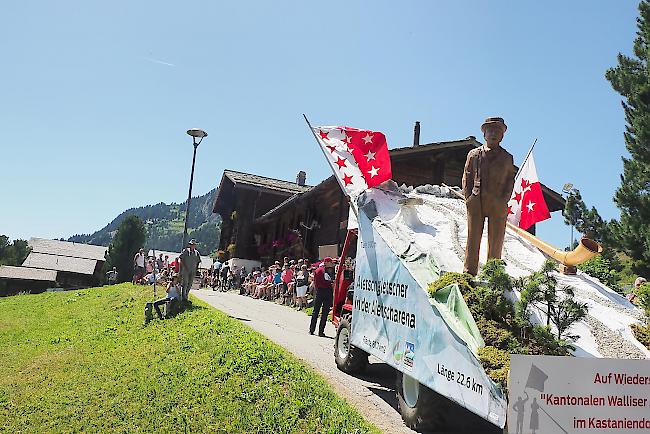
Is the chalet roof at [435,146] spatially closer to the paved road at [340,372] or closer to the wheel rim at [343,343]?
the paved road at [340,372]

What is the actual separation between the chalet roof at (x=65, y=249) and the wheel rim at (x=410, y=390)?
66173 millimetres

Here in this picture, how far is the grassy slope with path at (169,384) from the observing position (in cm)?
657

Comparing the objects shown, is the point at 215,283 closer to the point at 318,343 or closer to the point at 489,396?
the point at 318,343

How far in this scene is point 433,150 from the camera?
20078mm

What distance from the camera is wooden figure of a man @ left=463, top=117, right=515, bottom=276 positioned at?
5.73m

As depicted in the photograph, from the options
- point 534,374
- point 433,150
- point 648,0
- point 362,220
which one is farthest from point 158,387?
point 648,0

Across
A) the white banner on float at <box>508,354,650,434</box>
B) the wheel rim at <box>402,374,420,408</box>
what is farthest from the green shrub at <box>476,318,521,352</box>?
the wheel rim at <box>402,374,420,408</box>

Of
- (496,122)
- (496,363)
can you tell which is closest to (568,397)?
(496,363)

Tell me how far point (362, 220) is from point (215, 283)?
23.3 metres

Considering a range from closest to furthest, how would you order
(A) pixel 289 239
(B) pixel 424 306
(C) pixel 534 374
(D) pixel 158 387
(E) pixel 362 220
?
(C) pixel 534 374 → (B) pixel 424 306 → (E) pixel 362 220 → (D) pixel 158 387 → (A) pixel 289 239

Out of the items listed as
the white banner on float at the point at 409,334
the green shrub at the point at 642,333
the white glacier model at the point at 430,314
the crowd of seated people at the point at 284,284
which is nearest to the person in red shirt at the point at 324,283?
the white glacier model at the point at 430,314

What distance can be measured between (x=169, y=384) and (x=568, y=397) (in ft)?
21.9

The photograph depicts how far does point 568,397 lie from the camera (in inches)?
139

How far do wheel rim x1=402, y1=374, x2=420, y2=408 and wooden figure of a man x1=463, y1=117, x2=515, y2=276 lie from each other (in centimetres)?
140
